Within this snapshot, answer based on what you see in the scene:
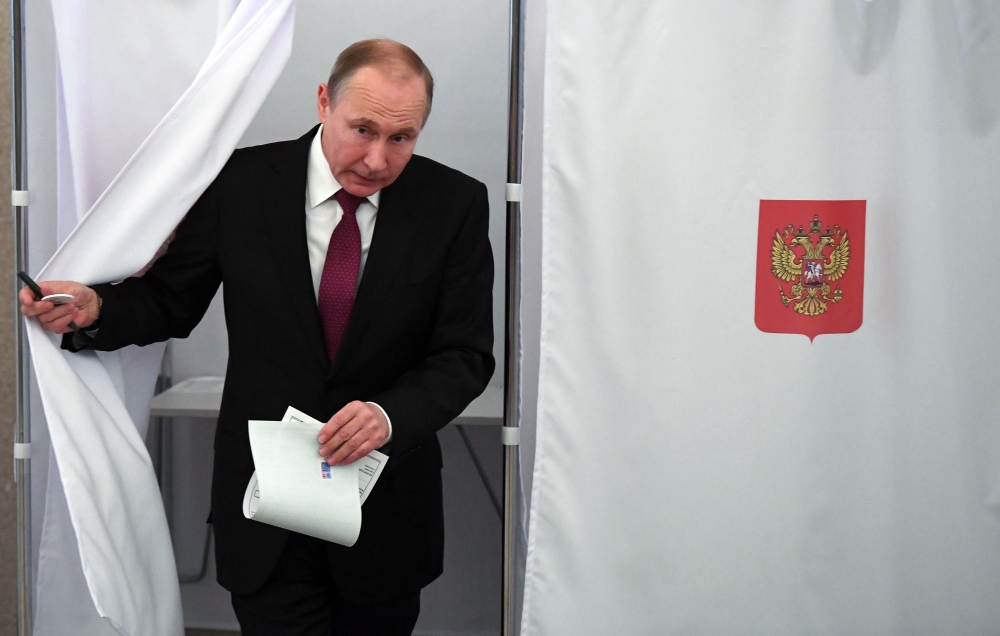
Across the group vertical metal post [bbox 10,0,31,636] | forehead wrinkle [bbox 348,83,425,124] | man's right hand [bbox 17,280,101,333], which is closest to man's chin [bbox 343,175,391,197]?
forehead wrinkle [bbox 348,83,425,124]

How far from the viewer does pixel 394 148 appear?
1.60 metres

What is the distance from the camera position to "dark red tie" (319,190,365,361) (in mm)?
1668

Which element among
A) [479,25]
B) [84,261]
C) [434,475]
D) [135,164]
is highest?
[479,25]

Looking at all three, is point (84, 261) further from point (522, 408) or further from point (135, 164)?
point (522, 408)

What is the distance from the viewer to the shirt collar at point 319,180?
1.69 meters

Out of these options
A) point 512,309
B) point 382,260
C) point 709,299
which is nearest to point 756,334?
point 709,299

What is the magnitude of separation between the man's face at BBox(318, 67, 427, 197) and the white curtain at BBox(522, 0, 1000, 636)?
30 cm

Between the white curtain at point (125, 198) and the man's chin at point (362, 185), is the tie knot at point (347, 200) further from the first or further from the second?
the white curtain at point (125, 198)

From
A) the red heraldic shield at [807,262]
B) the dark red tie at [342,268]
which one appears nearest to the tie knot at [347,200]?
the dark red tie at [342,268]

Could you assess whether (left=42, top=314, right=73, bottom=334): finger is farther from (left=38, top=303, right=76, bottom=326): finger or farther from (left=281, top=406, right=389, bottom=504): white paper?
(left=281, top=406, right=389, bottom=504): white paper

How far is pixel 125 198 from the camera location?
5.58 ft

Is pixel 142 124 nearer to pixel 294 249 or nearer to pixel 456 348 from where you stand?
pixel 294 249

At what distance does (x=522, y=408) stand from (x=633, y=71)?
0.74 m

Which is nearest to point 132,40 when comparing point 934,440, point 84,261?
point 84,261
